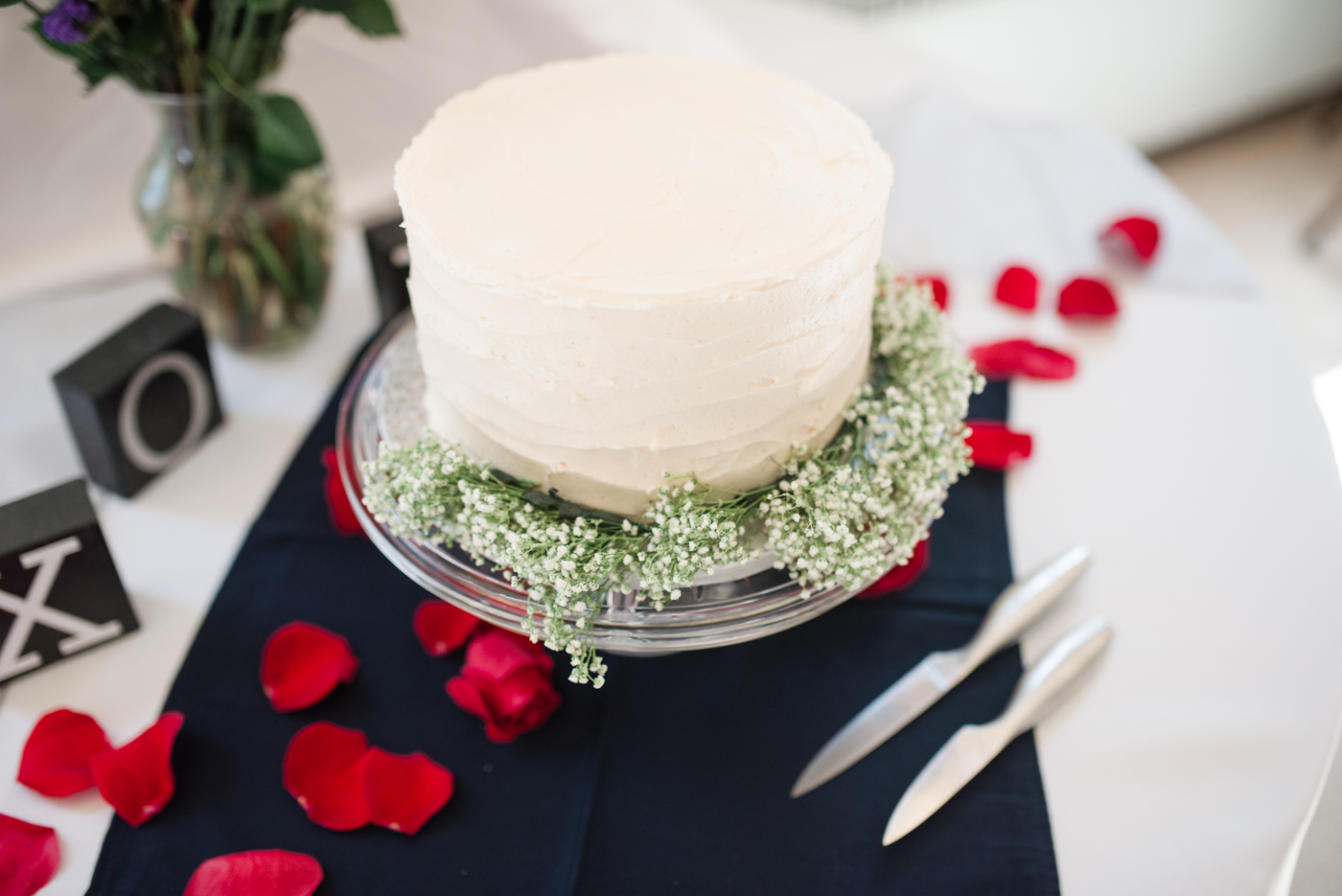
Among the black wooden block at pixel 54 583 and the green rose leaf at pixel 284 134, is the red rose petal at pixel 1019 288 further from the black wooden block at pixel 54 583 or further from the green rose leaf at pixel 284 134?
the black wooden block at pixel 54 583

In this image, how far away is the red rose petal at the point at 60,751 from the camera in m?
1.25

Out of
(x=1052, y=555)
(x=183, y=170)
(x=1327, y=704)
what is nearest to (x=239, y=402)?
(x=183, y=170)

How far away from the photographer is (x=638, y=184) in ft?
3.74

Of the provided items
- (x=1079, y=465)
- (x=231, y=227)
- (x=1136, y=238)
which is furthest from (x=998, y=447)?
(x=231, y=227)

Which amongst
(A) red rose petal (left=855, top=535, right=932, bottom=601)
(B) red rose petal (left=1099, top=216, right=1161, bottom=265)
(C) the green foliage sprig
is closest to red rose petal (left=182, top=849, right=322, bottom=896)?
(C) the green foliage sprig

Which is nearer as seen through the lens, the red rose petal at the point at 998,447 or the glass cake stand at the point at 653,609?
the glass cake stand at the point at 653,609

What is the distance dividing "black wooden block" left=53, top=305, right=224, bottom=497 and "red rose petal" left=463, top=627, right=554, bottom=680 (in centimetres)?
74

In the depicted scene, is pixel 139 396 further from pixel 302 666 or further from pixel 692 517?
pixel 692 517

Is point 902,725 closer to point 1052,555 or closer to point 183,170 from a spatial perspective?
point 1052,555

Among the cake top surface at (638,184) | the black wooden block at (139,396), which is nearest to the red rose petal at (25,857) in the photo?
the black wooden block at (139,396)

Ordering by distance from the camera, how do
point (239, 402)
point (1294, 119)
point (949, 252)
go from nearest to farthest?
point (239, 402) → point (949, 252) → point (1294, 119)

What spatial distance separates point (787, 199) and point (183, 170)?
47.7 inches

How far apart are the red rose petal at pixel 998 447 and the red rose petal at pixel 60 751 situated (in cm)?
142

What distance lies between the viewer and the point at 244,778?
1.28 meters
